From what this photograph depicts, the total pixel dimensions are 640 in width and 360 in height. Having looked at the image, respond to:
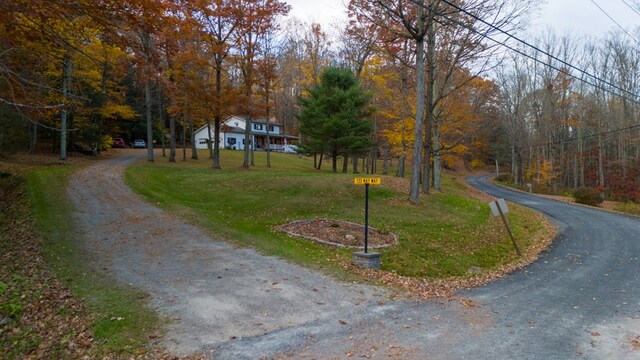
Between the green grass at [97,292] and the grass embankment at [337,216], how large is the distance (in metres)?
3.54

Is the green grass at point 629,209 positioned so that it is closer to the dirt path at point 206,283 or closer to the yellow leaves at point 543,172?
the yellow leaves at point 543,172

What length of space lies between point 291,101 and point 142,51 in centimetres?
5353

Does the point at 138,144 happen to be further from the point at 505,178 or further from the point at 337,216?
the point at 505,178

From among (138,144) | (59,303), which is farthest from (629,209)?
(138,144)

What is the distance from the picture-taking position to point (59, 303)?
6.75 m

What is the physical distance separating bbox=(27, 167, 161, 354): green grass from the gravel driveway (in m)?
0.32

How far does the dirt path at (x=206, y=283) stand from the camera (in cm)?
622

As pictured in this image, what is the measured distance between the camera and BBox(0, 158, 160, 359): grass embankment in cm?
543

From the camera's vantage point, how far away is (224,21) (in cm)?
2781

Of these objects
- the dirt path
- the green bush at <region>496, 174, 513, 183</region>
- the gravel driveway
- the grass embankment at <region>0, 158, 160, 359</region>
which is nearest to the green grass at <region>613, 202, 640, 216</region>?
the gravel driveway

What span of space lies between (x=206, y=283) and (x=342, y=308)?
103 inches

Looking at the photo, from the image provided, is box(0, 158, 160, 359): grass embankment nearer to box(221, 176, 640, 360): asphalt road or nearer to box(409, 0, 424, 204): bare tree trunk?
box(221, 176, 640, 360): asphalt road

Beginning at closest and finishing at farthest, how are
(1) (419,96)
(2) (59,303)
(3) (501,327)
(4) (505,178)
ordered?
(3) (501,327), (2) (59,303), (1) (419,96), (4) (505,178)

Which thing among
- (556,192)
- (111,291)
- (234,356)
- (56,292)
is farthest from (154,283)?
(556,192)
